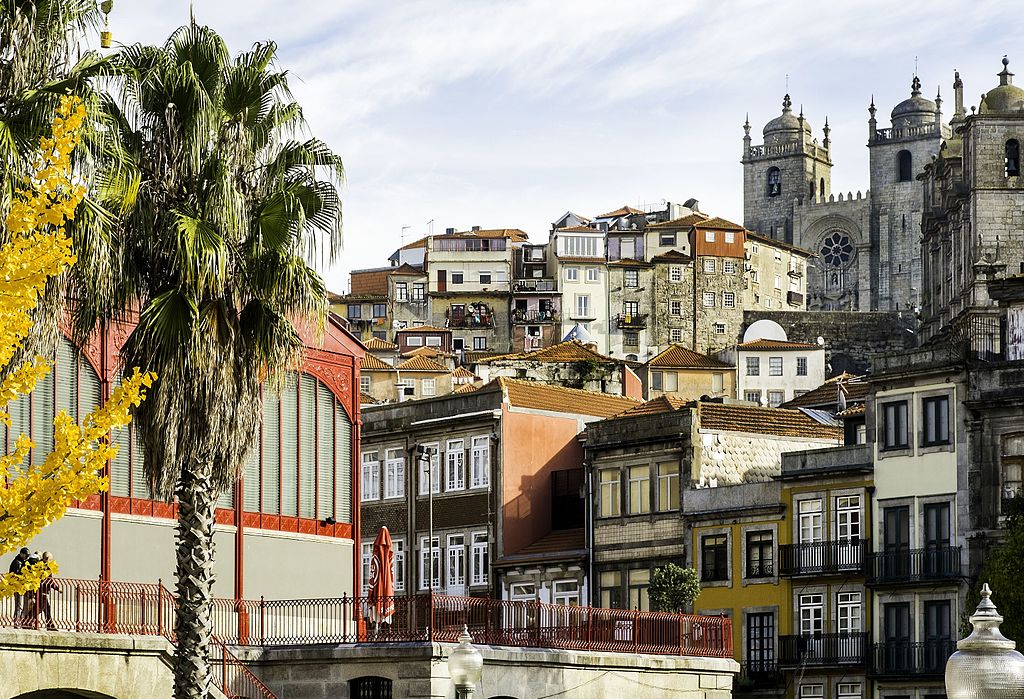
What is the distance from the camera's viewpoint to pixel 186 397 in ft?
97.7

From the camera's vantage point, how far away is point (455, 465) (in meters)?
72.6

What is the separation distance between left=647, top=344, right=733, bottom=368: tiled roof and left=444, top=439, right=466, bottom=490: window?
46316 millimetres

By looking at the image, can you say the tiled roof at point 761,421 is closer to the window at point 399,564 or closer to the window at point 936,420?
the window at point 936,420

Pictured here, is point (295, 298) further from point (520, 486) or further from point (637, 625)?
point (520, 486)

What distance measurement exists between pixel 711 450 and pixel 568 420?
6988mm

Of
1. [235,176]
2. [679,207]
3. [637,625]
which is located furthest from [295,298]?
→ [679,207]

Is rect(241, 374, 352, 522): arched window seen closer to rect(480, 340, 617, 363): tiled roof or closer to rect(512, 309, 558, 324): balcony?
rect(480, 340, 617, 363): tiled roof

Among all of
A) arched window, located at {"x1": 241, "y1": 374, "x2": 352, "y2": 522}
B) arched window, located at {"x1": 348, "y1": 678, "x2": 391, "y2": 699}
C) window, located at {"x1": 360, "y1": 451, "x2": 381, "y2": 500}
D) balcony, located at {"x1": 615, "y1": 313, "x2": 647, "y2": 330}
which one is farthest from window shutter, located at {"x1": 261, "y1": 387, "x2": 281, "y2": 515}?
balcony, located at {"x1": 615, "y1": 313, "x2": 647, "y2": 330}

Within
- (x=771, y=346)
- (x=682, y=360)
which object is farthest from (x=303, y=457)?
(x=771, y=346)

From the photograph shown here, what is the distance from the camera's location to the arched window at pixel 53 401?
3962 centimetres

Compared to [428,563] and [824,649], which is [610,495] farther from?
[824,649]

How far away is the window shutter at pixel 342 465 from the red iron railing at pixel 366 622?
144 inches

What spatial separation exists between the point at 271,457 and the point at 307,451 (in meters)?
1.36

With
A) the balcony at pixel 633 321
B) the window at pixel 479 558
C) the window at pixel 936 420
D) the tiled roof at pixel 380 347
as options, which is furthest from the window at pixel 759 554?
the balcony at pixel 633 321
